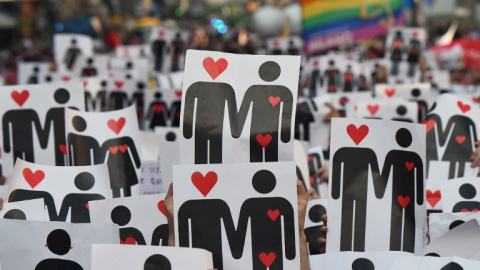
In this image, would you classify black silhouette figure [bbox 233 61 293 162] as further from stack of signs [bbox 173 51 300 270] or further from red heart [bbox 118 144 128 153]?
red heart [bbox 118 144 128 153]

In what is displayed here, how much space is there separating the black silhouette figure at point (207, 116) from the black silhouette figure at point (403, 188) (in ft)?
2.84

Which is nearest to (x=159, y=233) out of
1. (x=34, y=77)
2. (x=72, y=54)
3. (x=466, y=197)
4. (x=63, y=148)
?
(x=466, y=197)

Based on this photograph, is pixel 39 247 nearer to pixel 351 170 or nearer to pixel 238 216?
pixel 238 216

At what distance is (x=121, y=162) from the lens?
21.5 ft

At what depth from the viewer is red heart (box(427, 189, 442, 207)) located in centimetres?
621

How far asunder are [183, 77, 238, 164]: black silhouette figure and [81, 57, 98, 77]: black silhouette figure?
8.17 metres

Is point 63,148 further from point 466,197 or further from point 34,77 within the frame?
point 34,77

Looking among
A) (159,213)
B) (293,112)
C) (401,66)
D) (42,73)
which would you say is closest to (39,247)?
(159,213)

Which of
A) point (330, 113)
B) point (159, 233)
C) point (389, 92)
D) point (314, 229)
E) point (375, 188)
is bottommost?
point (314, 229)

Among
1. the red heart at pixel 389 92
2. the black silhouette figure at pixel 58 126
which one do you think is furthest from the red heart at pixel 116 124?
the red heart at pixel 389 92

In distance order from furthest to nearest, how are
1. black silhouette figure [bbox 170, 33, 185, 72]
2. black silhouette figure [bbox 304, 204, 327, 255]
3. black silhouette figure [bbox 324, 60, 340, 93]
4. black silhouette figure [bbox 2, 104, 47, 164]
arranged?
black silhouette figure [bbox 170, 33, 185, 72], black silhouette figure [bbox 324, 60, 340, 93], black silhouette figure [bbox 2, 104, 47, 164], black silhouette figure [bbox 304, 204, 327, 255]

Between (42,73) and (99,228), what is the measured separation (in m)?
8.52

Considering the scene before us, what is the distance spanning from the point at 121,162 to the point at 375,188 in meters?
1.84

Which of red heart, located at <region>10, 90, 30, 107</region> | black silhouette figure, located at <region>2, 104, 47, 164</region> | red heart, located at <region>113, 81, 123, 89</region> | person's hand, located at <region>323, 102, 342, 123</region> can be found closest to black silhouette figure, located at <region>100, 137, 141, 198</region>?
black silhouette figure, located at <region>2, 104, 47, 164</region>
